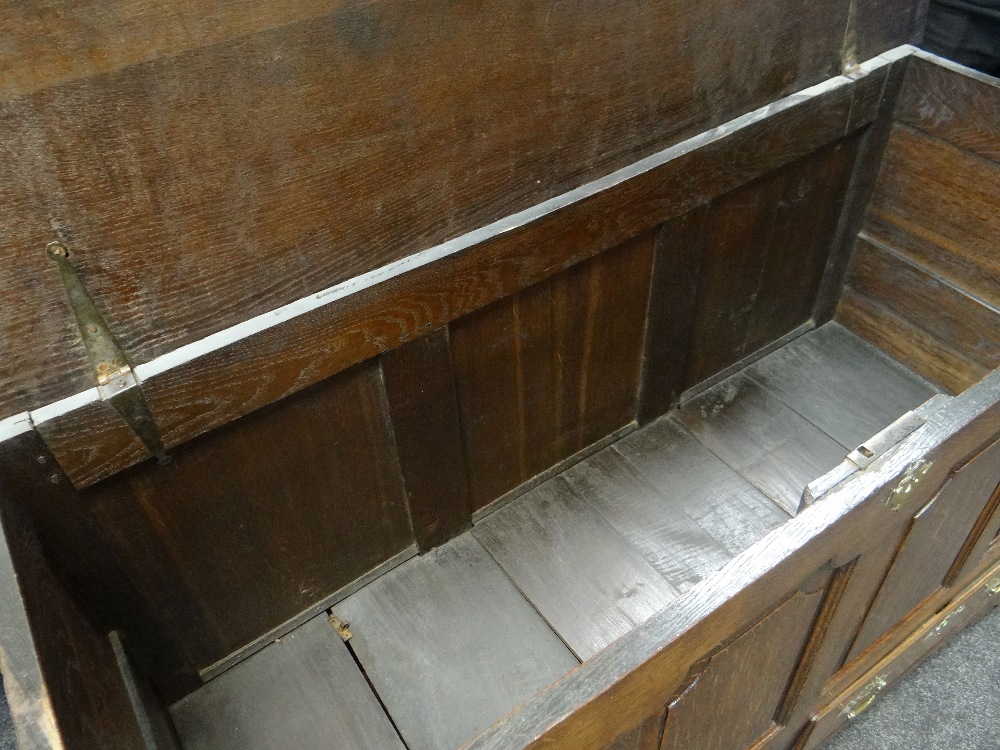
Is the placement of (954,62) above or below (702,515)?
above

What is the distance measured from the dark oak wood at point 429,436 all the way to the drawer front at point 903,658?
2.21ft

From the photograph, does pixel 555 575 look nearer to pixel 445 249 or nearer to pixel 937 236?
pixel 445 249

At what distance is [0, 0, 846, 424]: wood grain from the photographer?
30.0 inches

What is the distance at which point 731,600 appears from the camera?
777 mm

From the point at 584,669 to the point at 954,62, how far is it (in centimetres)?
130

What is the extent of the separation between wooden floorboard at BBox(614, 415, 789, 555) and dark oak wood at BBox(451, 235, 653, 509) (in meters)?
0.10

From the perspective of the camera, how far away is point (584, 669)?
2.41ft

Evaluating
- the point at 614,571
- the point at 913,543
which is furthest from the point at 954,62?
the point at 614,571

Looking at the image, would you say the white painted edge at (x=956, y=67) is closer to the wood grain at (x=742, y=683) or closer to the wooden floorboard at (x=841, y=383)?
the wooden floorboard at (x=841, y=383)

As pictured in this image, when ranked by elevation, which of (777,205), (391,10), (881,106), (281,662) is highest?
(391,10)

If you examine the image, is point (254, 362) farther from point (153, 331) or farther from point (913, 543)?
point (913, 543)

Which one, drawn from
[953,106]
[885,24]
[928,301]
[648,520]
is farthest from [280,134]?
[928,301]

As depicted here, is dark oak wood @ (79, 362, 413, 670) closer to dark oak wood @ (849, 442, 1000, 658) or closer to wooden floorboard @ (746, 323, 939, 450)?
dark oak wood @ (849, 442, 1000, 658)

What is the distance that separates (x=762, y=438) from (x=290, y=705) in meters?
0.98
